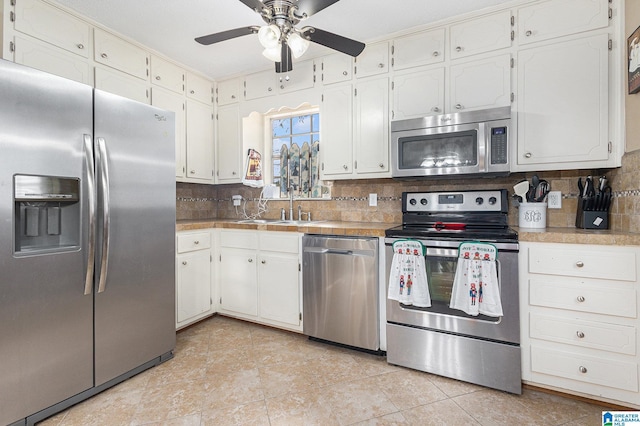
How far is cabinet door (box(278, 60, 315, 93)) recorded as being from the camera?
2.97 metres

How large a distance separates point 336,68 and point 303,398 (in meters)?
2.62

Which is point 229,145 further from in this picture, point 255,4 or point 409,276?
point 409,276

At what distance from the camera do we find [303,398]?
6.09ft

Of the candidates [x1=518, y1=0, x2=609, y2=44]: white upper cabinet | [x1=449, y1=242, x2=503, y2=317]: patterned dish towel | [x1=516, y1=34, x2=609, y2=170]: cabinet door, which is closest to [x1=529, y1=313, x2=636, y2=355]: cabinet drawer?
[x1=449, y1=242, x2=503, y2=317]: patterned dish towel

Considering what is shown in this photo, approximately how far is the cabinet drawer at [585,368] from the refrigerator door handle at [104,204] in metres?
2.58

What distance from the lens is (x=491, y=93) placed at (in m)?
2.29

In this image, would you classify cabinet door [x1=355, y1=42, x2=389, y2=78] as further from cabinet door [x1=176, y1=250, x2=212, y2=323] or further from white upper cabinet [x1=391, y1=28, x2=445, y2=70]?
cabinet door [x1=176, y1=250, x2=212, y2=323]

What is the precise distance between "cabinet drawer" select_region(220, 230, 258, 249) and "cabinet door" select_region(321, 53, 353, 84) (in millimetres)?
1585

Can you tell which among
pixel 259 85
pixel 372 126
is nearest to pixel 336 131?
pixel 372 126

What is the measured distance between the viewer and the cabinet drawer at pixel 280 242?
264 centimetres

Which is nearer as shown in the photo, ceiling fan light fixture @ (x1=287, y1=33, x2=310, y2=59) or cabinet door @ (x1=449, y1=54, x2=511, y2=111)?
ceiling fan light fixture @ (x1=287, y1=33, x2=310, y2=59)

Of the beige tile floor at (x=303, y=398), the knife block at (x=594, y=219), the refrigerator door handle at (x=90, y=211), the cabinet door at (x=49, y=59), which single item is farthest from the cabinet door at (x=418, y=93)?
Result: the cabinet door at (x=49, y=59)

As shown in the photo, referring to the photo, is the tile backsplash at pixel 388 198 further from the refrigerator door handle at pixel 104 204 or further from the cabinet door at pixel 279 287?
the refrigerator door handle at pixel 104 204

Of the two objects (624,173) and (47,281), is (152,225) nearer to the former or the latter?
(47,281)
